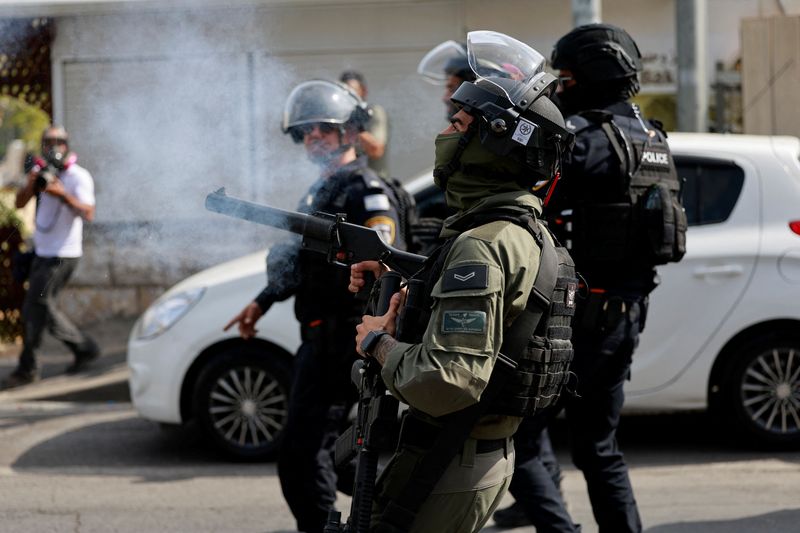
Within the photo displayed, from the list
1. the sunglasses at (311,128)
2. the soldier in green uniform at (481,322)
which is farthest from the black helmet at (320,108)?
the soldier in green uniform at (481,322)

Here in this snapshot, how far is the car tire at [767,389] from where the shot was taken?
20.2ft

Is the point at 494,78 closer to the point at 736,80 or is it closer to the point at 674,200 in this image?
the point at 674,200

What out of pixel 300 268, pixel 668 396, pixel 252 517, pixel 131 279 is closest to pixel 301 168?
A: pixel 300 268

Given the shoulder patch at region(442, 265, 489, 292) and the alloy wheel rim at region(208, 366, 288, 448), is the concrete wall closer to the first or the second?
the alloy wheel rim at region(208, 366, 288, 448)

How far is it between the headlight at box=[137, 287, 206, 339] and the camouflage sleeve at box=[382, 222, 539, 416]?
3.87 meters

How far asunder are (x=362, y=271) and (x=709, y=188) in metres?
3.47

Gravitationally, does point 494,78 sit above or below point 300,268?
above

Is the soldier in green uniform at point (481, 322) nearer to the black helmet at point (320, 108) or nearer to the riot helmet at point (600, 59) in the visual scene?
the riot helmet at point (600, 59)

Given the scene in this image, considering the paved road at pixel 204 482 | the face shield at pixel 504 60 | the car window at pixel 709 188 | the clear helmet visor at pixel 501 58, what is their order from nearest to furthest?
the face shield at pixel 504 60
the clear helmet visor at pixel 501 58
the paved road at pixel 204 482
the car window at pixel 709 188

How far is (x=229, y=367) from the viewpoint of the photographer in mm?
6363

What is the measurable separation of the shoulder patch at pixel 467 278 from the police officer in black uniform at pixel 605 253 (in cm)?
152

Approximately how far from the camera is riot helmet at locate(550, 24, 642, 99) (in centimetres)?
426

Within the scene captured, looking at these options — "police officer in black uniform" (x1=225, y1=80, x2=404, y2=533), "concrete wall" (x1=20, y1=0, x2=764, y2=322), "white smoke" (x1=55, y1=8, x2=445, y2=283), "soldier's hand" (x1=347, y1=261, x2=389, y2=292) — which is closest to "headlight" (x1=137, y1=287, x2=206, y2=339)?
"concrete wall" (x1=20, y1=0, x2=764, y2=322)

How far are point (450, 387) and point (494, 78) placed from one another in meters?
0.86
